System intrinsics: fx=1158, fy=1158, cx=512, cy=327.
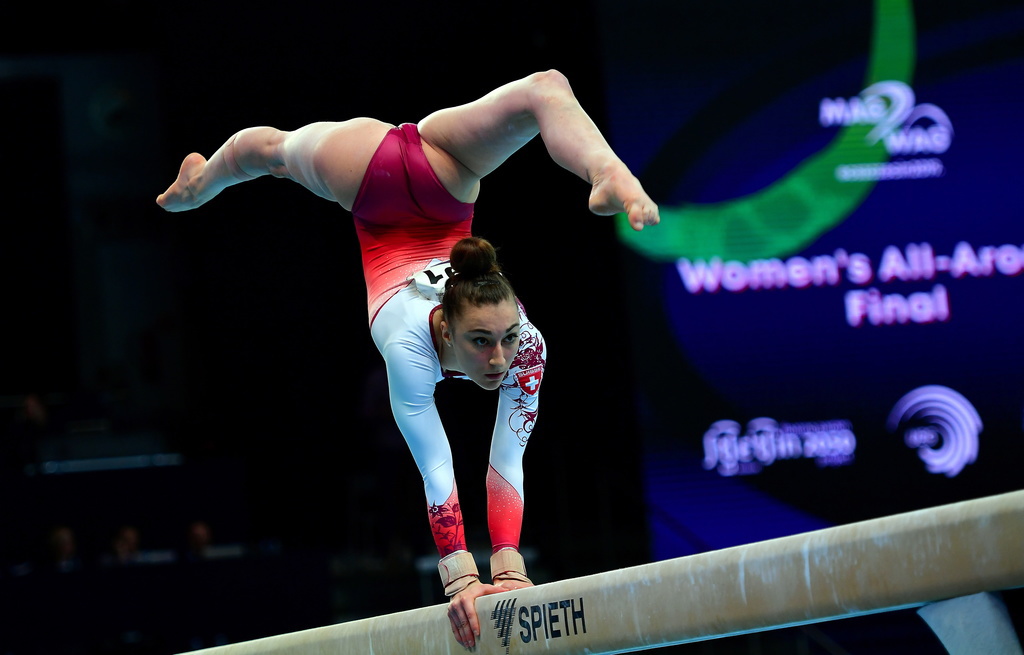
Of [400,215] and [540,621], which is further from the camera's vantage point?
[400,215]

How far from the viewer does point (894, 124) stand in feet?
26.0

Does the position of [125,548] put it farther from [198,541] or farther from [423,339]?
[423,339]

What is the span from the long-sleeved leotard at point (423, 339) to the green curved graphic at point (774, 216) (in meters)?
4.11

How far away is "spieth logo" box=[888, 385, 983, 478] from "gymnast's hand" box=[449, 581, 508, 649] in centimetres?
523

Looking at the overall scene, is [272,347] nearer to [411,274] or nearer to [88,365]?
[88,365]

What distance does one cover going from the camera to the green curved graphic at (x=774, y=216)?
306 inches

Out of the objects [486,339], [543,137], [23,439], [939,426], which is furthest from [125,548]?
[543,137]

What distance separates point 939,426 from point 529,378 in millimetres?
5114

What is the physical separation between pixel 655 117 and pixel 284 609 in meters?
4.03

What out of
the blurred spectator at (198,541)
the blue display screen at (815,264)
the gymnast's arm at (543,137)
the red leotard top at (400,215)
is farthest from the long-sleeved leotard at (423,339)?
the blurred spectator at (198,541)

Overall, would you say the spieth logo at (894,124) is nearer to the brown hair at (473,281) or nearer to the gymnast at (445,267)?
the gymnast at (445,267)

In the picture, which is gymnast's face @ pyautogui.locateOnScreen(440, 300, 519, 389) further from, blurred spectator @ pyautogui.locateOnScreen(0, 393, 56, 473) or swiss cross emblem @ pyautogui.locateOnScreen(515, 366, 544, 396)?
blurred spectator @ pyautogui.locateOnScreen(0, 393, 56, 473)

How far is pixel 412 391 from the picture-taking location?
3.34 metres

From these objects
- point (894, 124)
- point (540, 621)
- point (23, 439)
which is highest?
point (894, 124)
